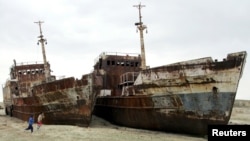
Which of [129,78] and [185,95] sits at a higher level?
[129,78]

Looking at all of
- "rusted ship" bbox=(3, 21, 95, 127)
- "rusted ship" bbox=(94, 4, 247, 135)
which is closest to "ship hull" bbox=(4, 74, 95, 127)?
"rusted ship" bbox=(3, 21, 95, 127)

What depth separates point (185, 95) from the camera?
16906mm

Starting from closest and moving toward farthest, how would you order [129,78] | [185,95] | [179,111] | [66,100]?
Result: [185,95] → [179,111] → [66,100] → [129,78]

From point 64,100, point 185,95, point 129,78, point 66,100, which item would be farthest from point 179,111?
point 64,100

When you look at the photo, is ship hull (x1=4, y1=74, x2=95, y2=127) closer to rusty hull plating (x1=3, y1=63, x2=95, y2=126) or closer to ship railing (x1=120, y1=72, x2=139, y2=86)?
rusty hull plating (x1=3, y1=63, x2=95, y2=126)

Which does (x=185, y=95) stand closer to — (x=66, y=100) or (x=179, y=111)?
(x=179, y=111)

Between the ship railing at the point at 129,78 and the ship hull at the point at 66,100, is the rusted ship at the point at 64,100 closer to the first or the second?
the ship hull at the point at 66,100

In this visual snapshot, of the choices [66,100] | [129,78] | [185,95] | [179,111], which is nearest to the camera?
[185,95]

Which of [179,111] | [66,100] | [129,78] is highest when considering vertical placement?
[129,78]

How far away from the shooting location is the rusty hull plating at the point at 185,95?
1586 cm

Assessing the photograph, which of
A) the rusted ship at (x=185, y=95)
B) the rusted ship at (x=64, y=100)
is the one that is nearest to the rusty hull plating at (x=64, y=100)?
the rusted ship at (x=64, y=100)

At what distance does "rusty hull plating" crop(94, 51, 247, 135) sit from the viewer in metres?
15.9

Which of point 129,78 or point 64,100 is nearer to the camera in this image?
point 64,100

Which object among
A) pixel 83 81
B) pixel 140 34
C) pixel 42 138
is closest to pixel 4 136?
pixel 42 138
